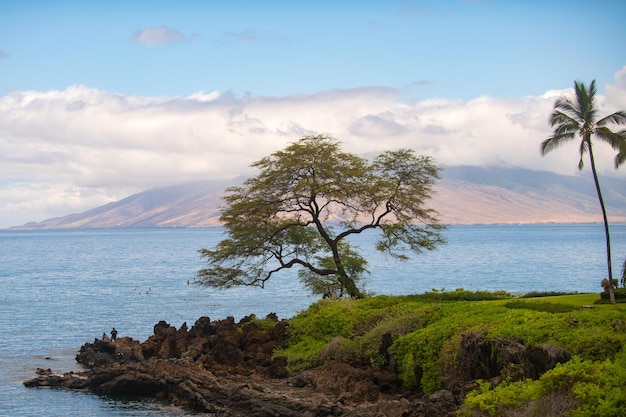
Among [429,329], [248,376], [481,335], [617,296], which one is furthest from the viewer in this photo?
[617,296]

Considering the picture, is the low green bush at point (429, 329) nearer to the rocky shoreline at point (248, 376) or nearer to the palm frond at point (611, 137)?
the rocky shoreline at point (248, 376)

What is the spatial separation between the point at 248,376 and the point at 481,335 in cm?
1069

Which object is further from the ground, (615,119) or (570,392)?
(615,119)

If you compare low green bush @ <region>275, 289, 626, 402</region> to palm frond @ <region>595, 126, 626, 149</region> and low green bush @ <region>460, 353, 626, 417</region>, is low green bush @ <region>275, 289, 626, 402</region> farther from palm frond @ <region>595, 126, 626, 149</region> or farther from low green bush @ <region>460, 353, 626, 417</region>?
palm frond @ <region>595, 126, 626, 149</region>

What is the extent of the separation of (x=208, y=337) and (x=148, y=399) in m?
6.41

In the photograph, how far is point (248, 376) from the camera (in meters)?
31.8

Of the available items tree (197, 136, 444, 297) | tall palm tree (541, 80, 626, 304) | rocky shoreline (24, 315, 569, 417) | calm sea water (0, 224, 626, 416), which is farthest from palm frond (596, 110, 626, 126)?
calm sea water (0, 224, 626, 416)

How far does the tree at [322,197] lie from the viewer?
4394 centimetres

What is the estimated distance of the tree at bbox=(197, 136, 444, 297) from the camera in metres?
43.9

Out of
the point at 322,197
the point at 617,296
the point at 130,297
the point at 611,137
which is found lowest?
the point at 130,297

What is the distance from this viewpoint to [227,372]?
32.2 meters

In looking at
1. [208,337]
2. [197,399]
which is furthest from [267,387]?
[208,337]

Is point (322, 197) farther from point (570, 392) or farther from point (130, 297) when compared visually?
point (130, 297)

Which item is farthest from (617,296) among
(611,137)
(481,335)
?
(481,335)
